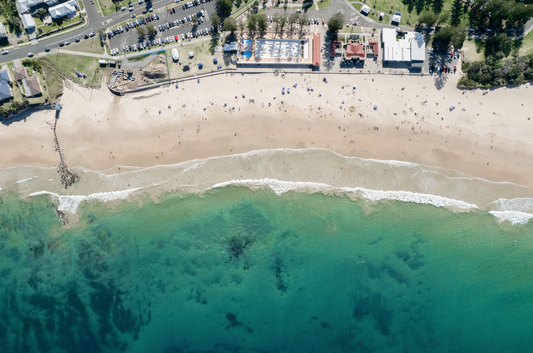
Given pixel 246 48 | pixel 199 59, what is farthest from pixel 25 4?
pixel 246 48

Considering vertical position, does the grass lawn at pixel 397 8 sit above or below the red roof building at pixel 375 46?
above

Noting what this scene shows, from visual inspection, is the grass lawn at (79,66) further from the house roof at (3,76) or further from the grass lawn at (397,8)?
the grass lawn at (397,8)

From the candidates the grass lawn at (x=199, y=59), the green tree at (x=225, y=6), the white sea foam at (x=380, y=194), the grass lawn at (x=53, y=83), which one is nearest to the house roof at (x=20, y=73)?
the grass lawn at (x=53, y=83)

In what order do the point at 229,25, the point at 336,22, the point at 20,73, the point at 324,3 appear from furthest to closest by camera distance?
the point at 324,3 < the point at 20,73 < the point at 229,25 < the point at 336,22

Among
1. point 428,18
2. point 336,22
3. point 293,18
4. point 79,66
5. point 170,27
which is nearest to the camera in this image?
point 336,22

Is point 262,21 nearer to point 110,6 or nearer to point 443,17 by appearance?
point 110,6

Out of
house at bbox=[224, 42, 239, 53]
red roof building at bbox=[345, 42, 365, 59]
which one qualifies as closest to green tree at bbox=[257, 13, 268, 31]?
house at bbox=[224, 42, 239, 53]

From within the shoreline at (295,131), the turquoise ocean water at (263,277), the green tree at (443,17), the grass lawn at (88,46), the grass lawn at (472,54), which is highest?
the grass lawn at (88,46)
